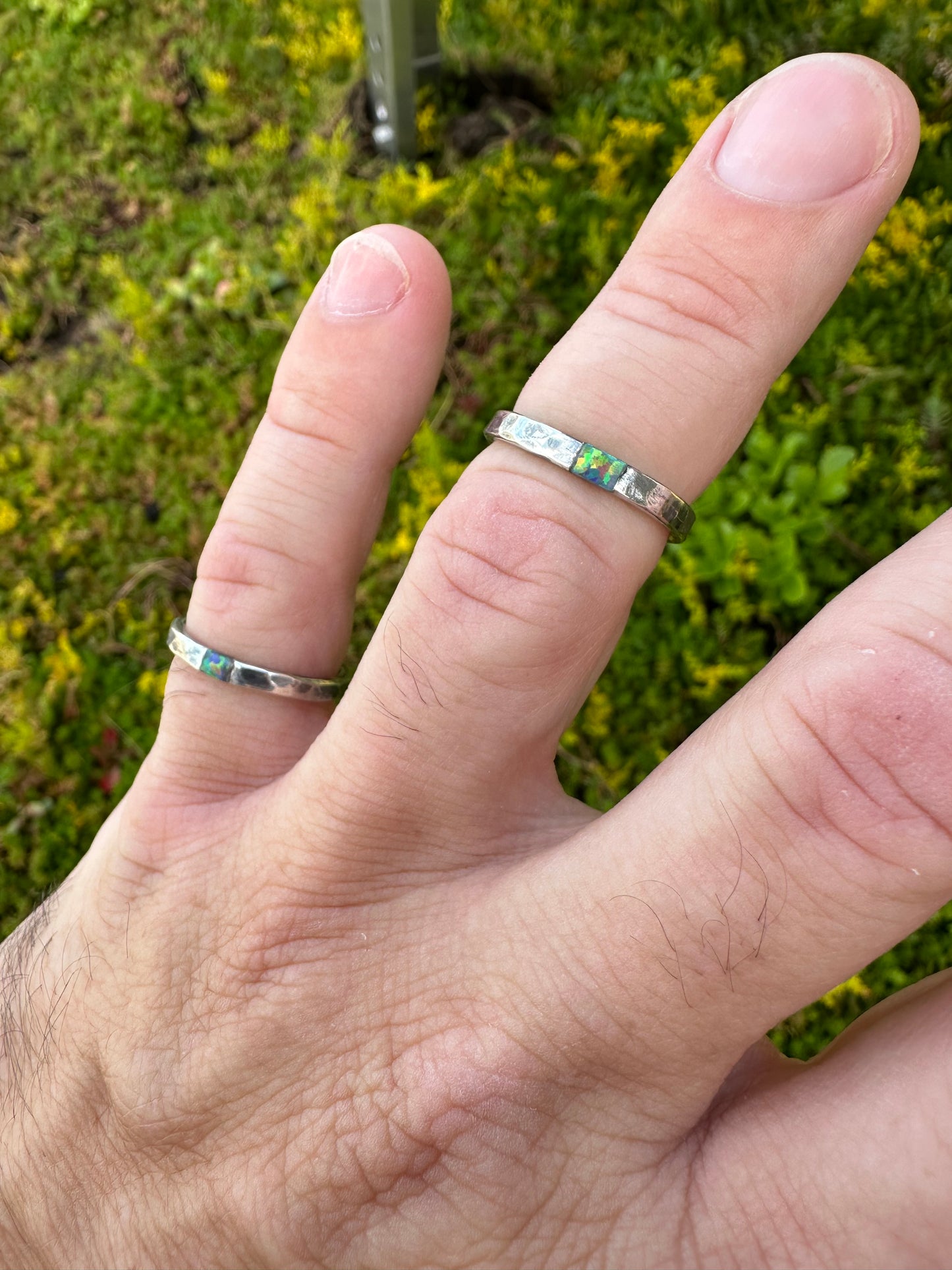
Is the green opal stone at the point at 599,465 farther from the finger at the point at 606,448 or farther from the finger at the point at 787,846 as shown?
the finger at the point at 787,846

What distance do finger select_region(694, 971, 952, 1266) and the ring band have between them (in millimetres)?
846

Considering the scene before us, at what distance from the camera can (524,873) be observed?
1575 millimetres

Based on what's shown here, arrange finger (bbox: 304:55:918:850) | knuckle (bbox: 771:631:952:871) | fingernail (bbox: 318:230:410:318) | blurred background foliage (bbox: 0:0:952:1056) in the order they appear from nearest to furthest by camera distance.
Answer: knuckle (bbox: 771:631:952:871), finger (bbox: 304:55:918:850), fingernail (bbox: 318:230:410:318), blurred background foliage (bbox: 0:0:952:1056)

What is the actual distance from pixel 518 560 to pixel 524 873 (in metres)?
0.54

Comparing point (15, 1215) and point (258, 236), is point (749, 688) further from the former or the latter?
point (258, 236)

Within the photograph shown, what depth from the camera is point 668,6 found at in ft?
10.0

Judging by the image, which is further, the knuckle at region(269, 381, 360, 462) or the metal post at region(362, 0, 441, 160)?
the metal post at region(362, 0, 441, 160)

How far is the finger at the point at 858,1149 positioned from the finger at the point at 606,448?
68 cm

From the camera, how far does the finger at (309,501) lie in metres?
1.78

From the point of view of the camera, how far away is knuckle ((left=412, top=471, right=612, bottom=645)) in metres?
1.53

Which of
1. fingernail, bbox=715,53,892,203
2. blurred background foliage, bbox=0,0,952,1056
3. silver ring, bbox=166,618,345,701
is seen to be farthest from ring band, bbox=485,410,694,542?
blurred background foliage, bbox=0,0,952,1056

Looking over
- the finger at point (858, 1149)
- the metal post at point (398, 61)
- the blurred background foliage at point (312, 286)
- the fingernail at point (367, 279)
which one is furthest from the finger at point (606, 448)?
the metal post at point (398, 61)

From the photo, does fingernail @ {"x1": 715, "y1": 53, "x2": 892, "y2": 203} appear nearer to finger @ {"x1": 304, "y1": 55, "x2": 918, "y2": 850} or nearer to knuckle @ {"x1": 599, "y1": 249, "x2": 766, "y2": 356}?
finger @ {"x1": 304, "y1": 55, "x2": 918, "y2": 850}

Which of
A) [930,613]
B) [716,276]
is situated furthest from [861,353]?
[930,613]
